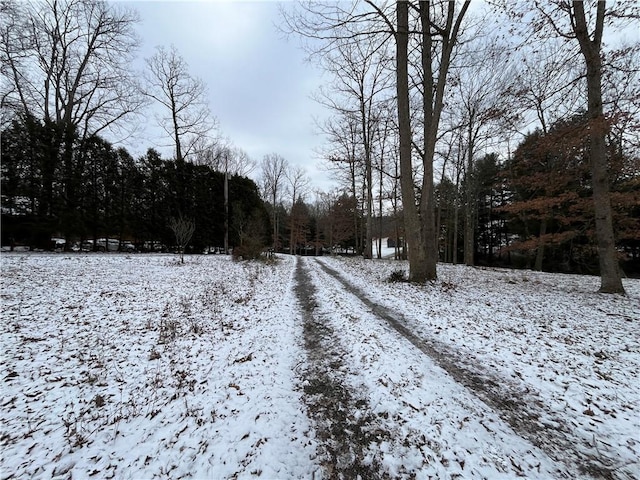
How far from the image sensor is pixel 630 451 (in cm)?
210

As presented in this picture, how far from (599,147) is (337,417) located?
10.1 meters

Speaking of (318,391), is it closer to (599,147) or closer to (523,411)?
(523,411)

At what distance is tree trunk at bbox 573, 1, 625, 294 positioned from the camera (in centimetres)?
728

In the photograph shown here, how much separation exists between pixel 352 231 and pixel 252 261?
22.6m

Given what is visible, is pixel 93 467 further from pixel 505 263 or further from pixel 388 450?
pixel 505 263

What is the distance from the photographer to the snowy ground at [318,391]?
2.07m

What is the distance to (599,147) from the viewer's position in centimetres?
734

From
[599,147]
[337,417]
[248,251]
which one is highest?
[599,147]

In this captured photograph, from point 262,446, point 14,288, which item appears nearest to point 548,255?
point 262,446

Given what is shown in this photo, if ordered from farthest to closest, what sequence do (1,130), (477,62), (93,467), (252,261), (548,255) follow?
1. (548,255)
2. (252,261)
3. (1,130)
4. (477,62)
5. (93,467)

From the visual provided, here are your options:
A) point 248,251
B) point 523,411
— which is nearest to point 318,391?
point 523,411

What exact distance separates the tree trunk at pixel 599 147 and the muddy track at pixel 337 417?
28.8ft

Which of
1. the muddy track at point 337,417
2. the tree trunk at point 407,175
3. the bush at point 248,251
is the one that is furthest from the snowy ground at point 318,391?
the bush at point 248,251

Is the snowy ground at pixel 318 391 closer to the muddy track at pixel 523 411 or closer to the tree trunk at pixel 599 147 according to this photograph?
the muddy track at pixel 523 411
